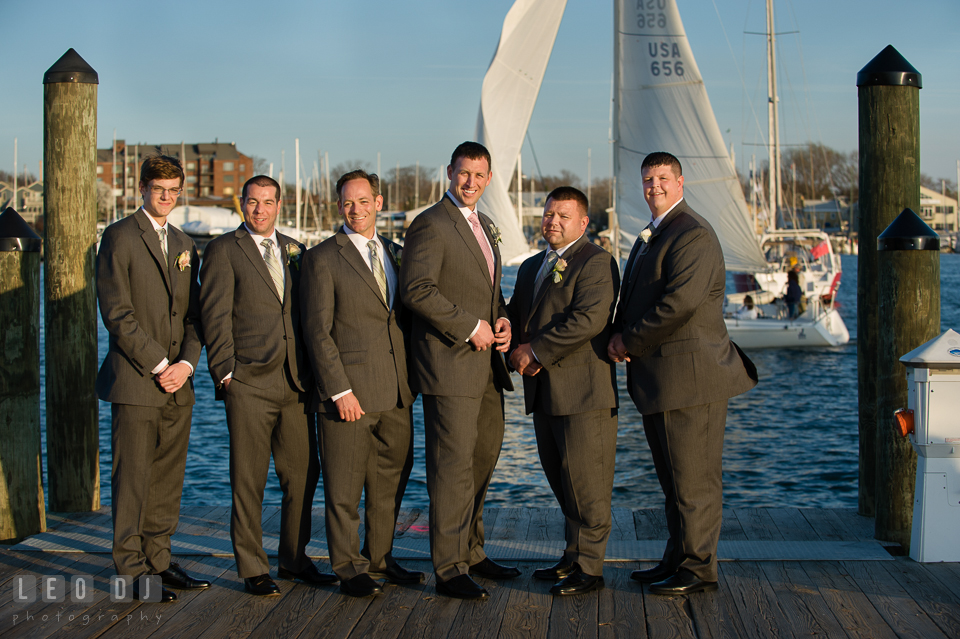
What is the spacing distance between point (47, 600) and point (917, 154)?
4961mm

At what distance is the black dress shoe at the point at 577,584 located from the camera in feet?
12.4

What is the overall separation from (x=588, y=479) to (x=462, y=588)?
2.49ft

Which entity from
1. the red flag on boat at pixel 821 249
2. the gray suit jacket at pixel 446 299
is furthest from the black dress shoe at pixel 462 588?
the red flag on boat at pixel 821 249

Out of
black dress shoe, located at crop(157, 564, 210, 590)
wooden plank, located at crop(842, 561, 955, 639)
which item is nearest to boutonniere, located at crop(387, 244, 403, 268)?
black dress shoe, located at crop(157, 564, 210, 590)

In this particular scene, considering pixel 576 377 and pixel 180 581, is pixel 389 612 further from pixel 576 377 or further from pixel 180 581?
pixel 576 377

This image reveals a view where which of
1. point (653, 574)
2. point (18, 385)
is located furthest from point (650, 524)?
point (18, 385)

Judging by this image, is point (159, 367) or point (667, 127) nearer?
point (159, 367)

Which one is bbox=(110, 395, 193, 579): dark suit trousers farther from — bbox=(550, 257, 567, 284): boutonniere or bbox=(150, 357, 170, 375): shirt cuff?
bbox=(550, 257, 567, 284): boutonniere

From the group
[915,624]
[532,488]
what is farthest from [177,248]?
[532,488]

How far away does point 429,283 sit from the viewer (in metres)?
3.83

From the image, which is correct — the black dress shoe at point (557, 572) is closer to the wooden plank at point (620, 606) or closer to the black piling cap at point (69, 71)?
the wooden plank at point (620, 606)

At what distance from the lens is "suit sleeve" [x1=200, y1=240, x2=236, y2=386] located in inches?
153

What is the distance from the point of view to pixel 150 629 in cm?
343

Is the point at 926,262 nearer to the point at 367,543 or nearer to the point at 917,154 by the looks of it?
the point at 917,154
